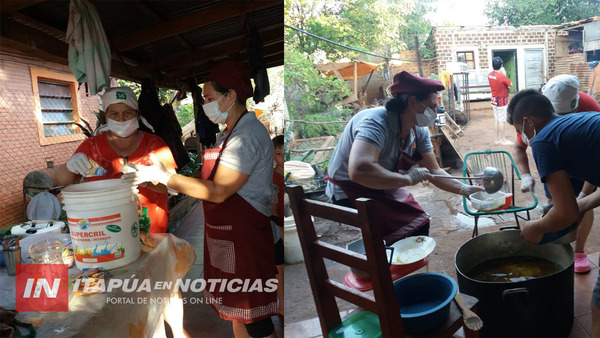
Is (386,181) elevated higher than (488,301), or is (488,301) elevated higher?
(386,181)

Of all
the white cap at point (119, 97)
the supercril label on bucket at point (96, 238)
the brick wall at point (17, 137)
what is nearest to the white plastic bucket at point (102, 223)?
the supercril label on bucket at point (96, 238)

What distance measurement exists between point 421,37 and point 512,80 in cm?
40

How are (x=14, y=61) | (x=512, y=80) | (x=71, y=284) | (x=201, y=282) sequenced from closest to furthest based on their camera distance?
(x=71, y=284) < (x=512, y=80) < (x=14, y=61) < (x=201, y=282)

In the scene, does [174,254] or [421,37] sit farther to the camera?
[174,254]

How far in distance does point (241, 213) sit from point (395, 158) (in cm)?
68

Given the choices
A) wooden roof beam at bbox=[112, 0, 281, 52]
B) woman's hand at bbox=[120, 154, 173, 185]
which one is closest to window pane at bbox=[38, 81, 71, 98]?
wooden roof beam at bbox=[112, 0, 281, 52]

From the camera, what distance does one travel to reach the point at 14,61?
2.54m

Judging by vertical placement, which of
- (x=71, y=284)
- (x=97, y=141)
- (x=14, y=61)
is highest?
(x=14, y=61)

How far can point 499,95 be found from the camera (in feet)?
5.22

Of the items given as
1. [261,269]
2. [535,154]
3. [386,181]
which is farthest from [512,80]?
[261,269]

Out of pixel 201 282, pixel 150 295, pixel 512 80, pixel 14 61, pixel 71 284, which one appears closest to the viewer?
pixel 71 284

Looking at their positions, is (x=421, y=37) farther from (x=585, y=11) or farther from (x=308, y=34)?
(x=585, y=11)

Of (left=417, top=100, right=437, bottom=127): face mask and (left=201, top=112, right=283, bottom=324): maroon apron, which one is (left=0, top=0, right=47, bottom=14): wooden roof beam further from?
(left=417, top=100, right=437, bottom=127): face mask

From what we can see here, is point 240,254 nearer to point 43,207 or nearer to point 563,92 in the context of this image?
point 563,92
